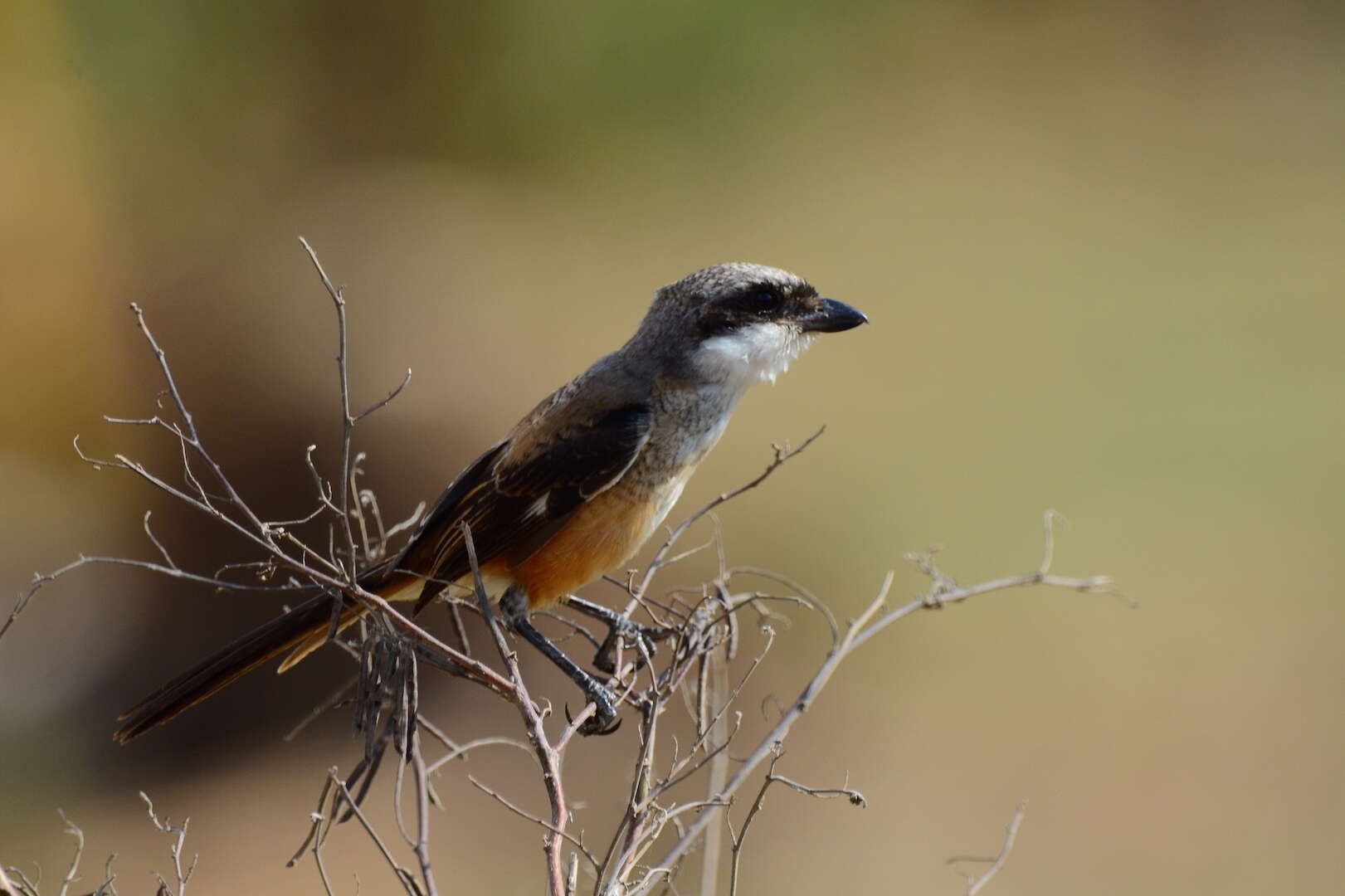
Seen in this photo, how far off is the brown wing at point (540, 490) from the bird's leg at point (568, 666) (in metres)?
0.10

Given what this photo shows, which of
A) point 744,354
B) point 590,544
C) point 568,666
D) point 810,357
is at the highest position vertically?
point 744,354

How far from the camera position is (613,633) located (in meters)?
2.72

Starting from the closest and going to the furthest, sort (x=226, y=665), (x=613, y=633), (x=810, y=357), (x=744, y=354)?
(x=226, y=665), (x=613, y=633), (x=744, y=354), (x=810, y=357)

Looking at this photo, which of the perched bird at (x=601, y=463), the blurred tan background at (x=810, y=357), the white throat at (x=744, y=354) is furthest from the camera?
the blurred tan background at (x=810, y=357)

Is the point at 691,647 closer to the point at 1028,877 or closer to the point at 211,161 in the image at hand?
the point at 1028,877

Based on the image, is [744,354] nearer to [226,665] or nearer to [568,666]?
[568,666]

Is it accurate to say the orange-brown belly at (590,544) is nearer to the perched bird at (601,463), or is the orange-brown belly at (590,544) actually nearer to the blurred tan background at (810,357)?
the perched bird at (601,463)

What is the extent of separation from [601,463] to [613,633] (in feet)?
1.29

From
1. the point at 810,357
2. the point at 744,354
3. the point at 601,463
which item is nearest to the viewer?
the point at 601,463

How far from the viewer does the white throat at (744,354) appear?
296cm

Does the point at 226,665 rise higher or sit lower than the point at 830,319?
lower

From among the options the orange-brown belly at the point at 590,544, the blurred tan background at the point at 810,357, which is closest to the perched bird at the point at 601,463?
the orange-brown belly at the point at 590,544

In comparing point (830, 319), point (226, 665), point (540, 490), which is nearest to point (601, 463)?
point (540, 490)

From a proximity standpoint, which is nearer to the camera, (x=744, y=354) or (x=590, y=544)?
(x=590, y=544)
